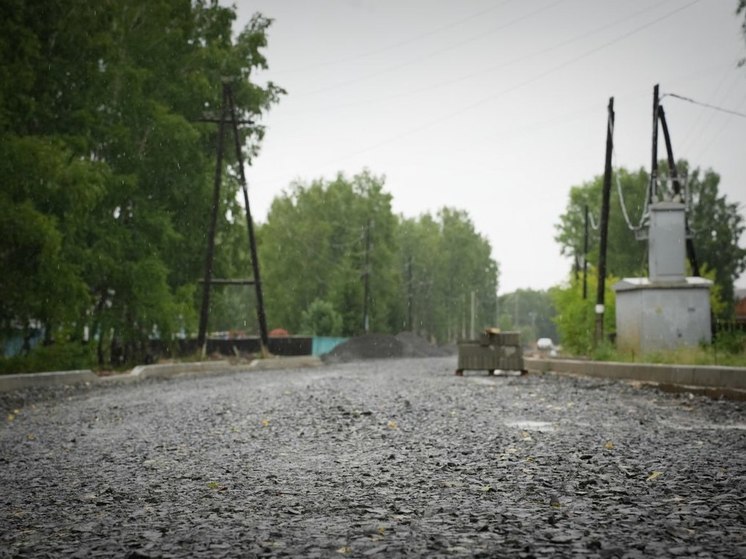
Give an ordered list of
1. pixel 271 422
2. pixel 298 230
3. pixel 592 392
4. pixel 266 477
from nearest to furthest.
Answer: pixel 266 477
pixel 271 422
pixel 592 392
pixel 298 230

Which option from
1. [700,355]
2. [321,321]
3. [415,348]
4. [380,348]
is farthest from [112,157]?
[415,348]

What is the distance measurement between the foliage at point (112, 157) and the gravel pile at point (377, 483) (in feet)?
30.7

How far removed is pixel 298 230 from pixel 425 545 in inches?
2883

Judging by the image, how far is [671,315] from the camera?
80.0 ft

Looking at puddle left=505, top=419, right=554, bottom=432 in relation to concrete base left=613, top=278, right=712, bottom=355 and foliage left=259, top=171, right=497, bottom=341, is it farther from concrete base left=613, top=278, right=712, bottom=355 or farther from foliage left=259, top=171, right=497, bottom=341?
foliage left=259, top=171, right=497, bottom=341

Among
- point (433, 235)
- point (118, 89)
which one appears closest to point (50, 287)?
point (118, 89)

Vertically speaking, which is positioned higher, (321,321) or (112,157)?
(112,157)

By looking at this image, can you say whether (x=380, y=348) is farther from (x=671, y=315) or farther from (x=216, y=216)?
(x=671, y=315)

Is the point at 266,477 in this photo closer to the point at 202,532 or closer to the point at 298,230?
the point at 202,532

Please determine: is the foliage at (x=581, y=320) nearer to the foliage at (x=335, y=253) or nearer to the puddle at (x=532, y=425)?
the puddle at (x=532, y=425)

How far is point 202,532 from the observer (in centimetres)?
416

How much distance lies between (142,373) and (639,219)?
→ 5884 centimetres

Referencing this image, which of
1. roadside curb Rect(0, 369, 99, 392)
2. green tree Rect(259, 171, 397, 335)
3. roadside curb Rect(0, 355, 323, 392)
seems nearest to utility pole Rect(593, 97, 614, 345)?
roadside curb Rect(0, 355, 323, 392)

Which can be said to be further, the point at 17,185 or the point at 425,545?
the point at 17,185
